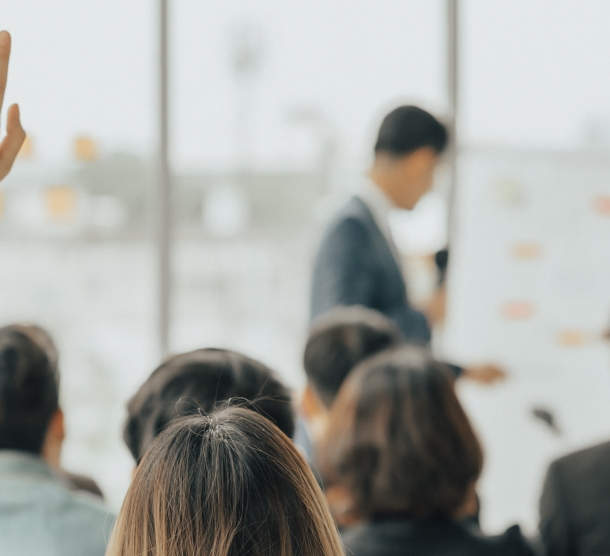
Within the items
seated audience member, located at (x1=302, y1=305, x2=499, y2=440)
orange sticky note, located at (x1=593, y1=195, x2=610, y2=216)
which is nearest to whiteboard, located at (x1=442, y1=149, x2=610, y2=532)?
orange sticky note, located at (x1=593, y1=195, x2=610, y2=216)

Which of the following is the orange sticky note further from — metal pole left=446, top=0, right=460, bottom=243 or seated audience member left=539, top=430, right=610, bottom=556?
seated audience member left=539, top=430, right=610, bottom=556

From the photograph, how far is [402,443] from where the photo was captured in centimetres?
128

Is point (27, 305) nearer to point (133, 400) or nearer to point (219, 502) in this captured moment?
point (133, 400)

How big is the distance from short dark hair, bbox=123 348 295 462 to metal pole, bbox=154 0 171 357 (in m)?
1.77

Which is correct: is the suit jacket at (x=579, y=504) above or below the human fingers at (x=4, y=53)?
below

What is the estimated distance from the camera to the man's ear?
136cm

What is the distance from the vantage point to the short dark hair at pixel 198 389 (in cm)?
108

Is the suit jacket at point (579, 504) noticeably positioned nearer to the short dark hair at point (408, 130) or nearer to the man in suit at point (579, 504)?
the man in suit at point (579, 504)

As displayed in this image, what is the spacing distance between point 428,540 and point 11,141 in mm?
880

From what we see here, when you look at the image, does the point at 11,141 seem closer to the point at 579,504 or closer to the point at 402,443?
the point at 402,443

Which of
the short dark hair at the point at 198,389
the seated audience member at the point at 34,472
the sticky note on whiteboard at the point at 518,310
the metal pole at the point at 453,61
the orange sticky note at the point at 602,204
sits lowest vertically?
the sticky note on whiteboard at the point at 518,310

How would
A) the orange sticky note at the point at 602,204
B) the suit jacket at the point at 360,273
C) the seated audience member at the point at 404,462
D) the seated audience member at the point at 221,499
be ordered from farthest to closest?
the orange sticky note at the point at 602,204
the suit jacket at the point at 360,273
the seated audience member at the point at 404,462
the seated audience member at the point at 221,499

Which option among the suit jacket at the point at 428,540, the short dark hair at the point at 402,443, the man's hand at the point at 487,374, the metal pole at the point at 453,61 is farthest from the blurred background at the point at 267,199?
the suit jacket at the point at 428,540

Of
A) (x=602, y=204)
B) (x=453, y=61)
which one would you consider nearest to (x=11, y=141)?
(x=602, y=204)
